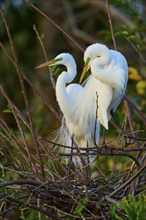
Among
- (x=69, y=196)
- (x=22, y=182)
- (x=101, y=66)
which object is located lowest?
(x=69, y=196)

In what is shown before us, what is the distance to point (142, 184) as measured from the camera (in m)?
2.56

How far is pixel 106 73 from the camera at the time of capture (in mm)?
2596

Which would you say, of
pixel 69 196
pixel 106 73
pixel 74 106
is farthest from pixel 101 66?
pixel 69 196

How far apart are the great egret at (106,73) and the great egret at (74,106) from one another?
0.07 m

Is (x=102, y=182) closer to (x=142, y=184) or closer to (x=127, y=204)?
(x=142, y=184)

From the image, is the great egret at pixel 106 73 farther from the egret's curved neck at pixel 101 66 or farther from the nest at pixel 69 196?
the nest at pixel 69 196

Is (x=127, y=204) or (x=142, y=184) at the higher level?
(x=127, y=204)

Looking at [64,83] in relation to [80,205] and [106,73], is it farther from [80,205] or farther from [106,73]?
[80,205]

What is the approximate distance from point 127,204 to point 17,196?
0.49 m

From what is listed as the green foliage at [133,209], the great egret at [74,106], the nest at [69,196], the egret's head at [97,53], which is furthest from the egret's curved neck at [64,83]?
the green foliage at [133,209]

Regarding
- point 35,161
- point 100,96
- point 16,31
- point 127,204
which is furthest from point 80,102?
point 16,31

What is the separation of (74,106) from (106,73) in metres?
0.29

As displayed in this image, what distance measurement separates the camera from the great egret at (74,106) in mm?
2670

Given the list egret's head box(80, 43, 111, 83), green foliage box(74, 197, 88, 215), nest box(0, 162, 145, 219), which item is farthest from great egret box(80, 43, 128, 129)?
green foliage box(74, 197, 88, 215)
